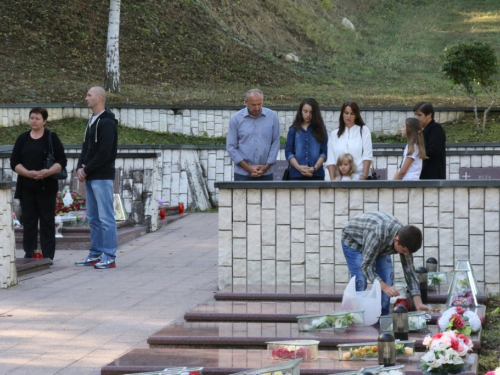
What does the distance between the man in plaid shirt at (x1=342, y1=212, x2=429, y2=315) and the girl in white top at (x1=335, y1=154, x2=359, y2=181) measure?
2.43 meters

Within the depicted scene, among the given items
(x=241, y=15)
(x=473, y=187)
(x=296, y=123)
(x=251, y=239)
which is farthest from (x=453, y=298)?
(x=241, y=15)

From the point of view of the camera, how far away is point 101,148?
37.7 ft

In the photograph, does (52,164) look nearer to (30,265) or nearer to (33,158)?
(33,158)

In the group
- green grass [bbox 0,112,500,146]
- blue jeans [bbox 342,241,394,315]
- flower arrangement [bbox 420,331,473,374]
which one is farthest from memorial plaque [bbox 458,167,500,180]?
flower arrangement [bbox 420,331,473,374]

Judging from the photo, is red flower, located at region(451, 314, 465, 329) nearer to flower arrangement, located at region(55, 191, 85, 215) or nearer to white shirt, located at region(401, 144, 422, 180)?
white shirt, located at region(401, 144, 422, 180)

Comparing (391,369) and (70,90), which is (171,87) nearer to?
(70,90)

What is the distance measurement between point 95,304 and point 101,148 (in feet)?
8.56

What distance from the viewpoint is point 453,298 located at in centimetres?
829

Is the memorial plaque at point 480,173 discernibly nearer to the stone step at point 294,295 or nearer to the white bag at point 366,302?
the stone step at point 294,295

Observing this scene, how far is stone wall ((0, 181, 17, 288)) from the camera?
1028 centimetres

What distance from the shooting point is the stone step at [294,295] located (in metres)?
8.85

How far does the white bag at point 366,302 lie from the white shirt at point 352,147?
10.3 feet

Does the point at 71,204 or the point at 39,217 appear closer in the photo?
the point at 39,217

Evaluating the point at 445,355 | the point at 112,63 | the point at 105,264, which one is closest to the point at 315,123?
the point at 105,264
